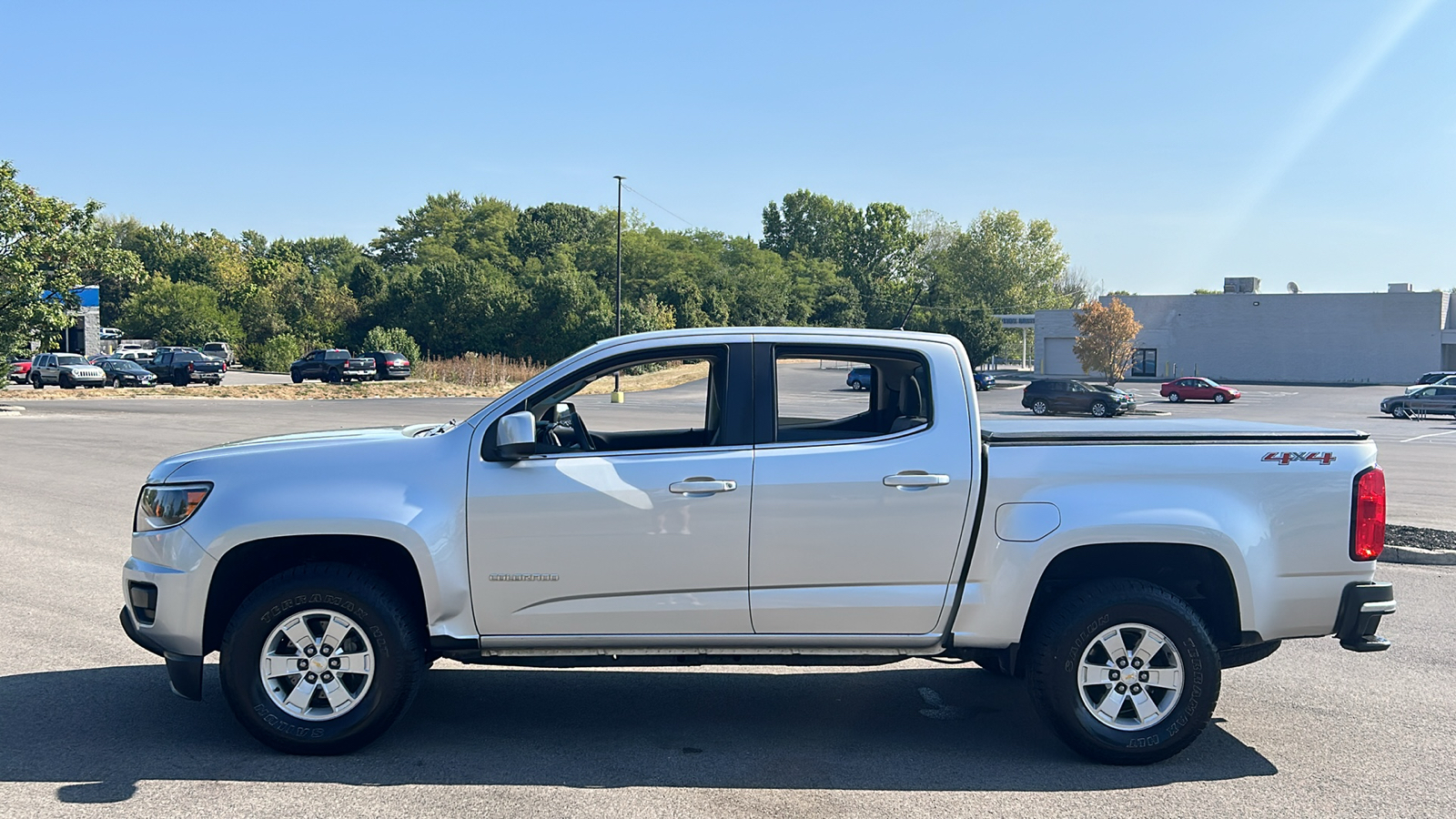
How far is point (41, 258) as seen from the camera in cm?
2725

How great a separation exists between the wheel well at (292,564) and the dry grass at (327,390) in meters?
33.0

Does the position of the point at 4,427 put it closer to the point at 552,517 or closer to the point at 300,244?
the point at 552,517

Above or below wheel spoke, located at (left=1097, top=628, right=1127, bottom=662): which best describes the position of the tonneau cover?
above

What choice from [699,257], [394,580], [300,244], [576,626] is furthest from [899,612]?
[300,244]

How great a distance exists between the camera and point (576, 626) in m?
4.85

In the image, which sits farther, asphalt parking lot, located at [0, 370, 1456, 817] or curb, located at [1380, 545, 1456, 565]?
curb, located at [1380, 545, 1456, 565]

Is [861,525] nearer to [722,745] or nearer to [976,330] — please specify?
[722,745]

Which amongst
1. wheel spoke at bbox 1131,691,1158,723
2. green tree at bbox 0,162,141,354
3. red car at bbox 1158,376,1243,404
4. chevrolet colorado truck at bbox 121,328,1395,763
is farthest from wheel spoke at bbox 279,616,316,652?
red car at bbox 1158,376,1243,404

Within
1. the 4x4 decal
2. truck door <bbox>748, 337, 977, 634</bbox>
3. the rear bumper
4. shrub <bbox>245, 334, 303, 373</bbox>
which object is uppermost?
shrub <bbox>245, 334, 303, 373</bbox>

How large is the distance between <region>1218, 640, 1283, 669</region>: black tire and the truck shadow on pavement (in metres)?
0.40

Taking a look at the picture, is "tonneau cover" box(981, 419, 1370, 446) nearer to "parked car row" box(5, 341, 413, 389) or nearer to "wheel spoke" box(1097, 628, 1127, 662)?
"wheel spoke" box(1097, 628, 1127, 662)

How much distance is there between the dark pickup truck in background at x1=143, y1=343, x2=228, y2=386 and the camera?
4953 cm

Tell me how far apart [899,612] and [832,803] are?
2.90ft

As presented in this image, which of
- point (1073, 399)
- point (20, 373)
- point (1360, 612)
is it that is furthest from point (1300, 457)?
point (20, 373)
